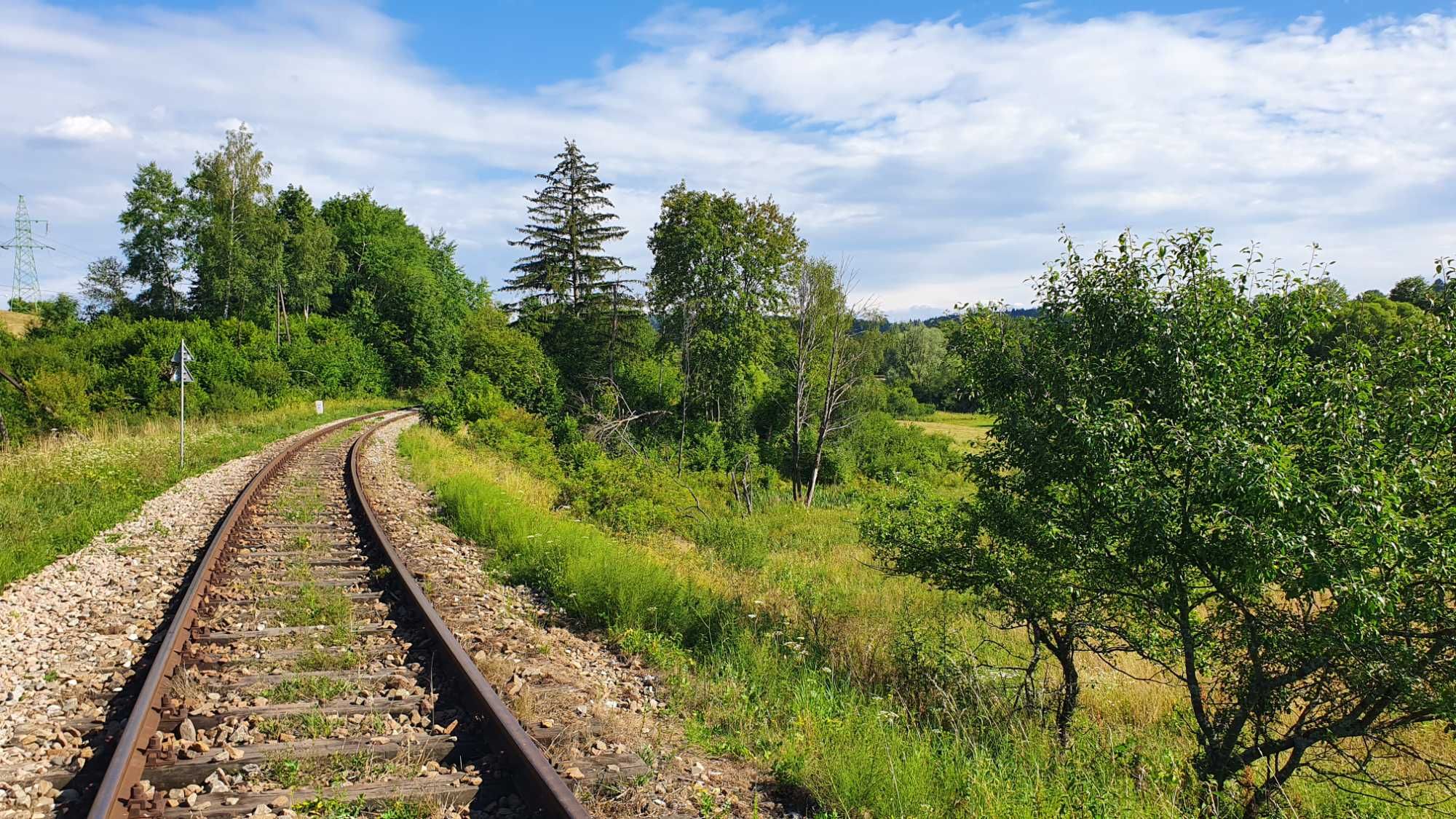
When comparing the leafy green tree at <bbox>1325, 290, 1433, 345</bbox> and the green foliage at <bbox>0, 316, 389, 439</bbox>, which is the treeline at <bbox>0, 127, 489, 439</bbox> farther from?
the leafy green tree at <bbox>1325, 290, 1433, 345</bbox>

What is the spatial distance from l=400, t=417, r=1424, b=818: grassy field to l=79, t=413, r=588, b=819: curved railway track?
1415 mm

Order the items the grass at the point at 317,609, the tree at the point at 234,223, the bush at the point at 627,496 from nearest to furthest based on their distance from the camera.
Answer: the grass at the point at 317,609 < the bush at the point at 627,496 < the tree at the point at 234,223

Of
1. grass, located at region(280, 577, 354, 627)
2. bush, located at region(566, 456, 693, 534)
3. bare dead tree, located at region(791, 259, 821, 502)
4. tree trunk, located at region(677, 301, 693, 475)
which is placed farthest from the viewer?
tree trunk, located at region(677, 301, 693, 475)

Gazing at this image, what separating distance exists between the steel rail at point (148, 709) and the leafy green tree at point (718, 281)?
80.0 feet

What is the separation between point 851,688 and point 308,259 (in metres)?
54.0

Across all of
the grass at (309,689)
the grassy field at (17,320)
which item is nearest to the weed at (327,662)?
the grass at (309,689)

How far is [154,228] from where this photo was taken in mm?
47281

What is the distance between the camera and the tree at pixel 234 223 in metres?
44.9

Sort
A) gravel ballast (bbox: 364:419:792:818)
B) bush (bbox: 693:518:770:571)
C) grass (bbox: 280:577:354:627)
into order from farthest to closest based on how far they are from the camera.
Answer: bush (bbox: 693:518:770:571) < grass (bbox: 280:577:354:627) < gravel ballast (bbox: 364:419:792:818)

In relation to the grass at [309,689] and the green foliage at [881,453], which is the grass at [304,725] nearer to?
the grass at [309,689]

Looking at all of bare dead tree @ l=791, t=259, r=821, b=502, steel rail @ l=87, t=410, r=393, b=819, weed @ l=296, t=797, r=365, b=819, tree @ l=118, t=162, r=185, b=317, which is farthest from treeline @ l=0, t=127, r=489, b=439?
weed @ l=296, t=797, r=365, b=819

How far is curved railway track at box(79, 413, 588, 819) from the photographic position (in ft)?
12.8

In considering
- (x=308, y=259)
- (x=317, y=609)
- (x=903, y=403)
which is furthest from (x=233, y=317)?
(x=317, y=609)

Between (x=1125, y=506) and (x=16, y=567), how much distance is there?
36.1 feet
